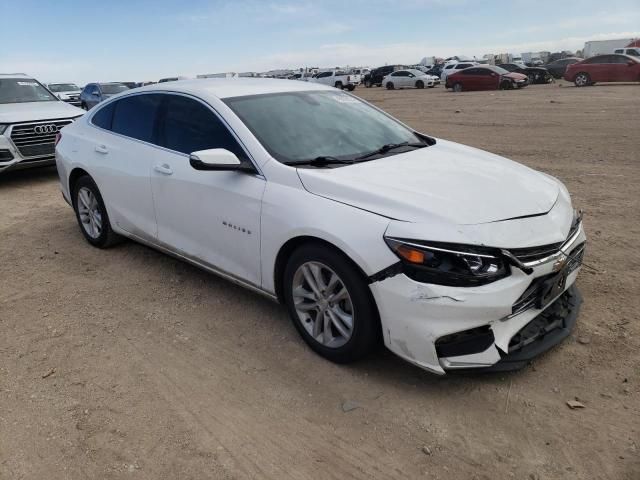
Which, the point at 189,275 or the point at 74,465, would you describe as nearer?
the point at 74,465

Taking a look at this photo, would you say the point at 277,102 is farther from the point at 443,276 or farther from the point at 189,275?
the point at 443,276

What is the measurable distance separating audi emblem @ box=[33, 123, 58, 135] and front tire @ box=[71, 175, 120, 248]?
12.1ft

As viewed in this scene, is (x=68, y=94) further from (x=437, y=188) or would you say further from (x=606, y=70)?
(x=437, y=188)

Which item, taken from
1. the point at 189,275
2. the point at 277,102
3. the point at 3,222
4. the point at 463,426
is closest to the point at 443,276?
the point at 463,426

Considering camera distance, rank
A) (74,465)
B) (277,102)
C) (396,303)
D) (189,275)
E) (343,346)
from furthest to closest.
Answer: (189,275) → (277,102) → (343,346) → (396,303) → (74,465)

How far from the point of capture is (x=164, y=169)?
13.5 ft

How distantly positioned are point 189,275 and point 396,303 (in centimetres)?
246

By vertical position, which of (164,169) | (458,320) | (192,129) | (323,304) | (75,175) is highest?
(192,129)

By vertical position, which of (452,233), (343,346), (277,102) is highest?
(277,102)

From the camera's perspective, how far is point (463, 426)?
8.81ft

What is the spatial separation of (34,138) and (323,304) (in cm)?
717

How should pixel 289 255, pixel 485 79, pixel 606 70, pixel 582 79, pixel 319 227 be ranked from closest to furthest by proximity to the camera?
pixel 319 227 → pixel 289 255 → pixel 606 70 → pixel 582 79 → pixel 485 79

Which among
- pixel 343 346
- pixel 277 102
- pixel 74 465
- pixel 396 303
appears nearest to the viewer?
pixel 74 465

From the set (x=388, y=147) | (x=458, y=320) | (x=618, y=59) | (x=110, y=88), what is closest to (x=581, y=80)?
(x=618, y=59)
